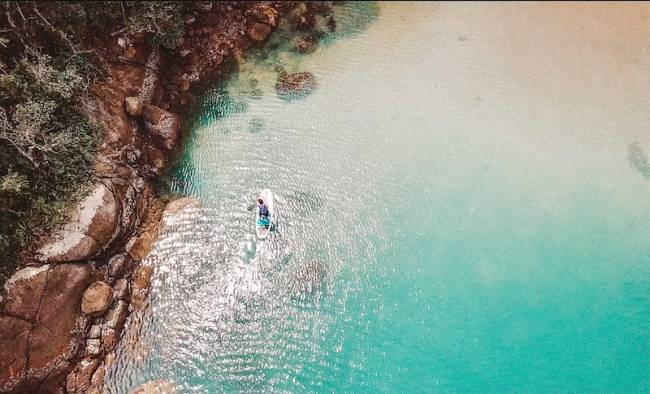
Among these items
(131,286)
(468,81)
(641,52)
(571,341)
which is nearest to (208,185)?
(131,286)

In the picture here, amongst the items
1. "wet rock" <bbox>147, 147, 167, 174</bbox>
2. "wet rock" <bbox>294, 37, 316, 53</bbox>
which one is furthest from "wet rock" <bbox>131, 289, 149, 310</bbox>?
"wet rock" <bbox>294, 37, 316, 53</bbox>

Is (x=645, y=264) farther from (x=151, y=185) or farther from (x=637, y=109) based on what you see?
(x=151, y=185)

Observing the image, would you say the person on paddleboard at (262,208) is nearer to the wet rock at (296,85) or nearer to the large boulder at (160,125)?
the large boulder at (160,125)

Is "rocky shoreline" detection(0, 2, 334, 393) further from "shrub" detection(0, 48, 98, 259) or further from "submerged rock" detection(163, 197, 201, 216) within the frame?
"shrub" detection(0, 48, 98, 259)

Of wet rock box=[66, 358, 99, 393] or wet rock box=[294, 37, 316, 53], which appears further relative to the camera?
wet rock box=[294, 37, 316, 53]

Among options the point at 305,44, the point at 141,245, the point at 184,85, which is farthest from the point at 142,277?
the point at 305,44

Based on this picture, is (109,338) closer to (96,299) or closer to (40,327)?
(96,299)
